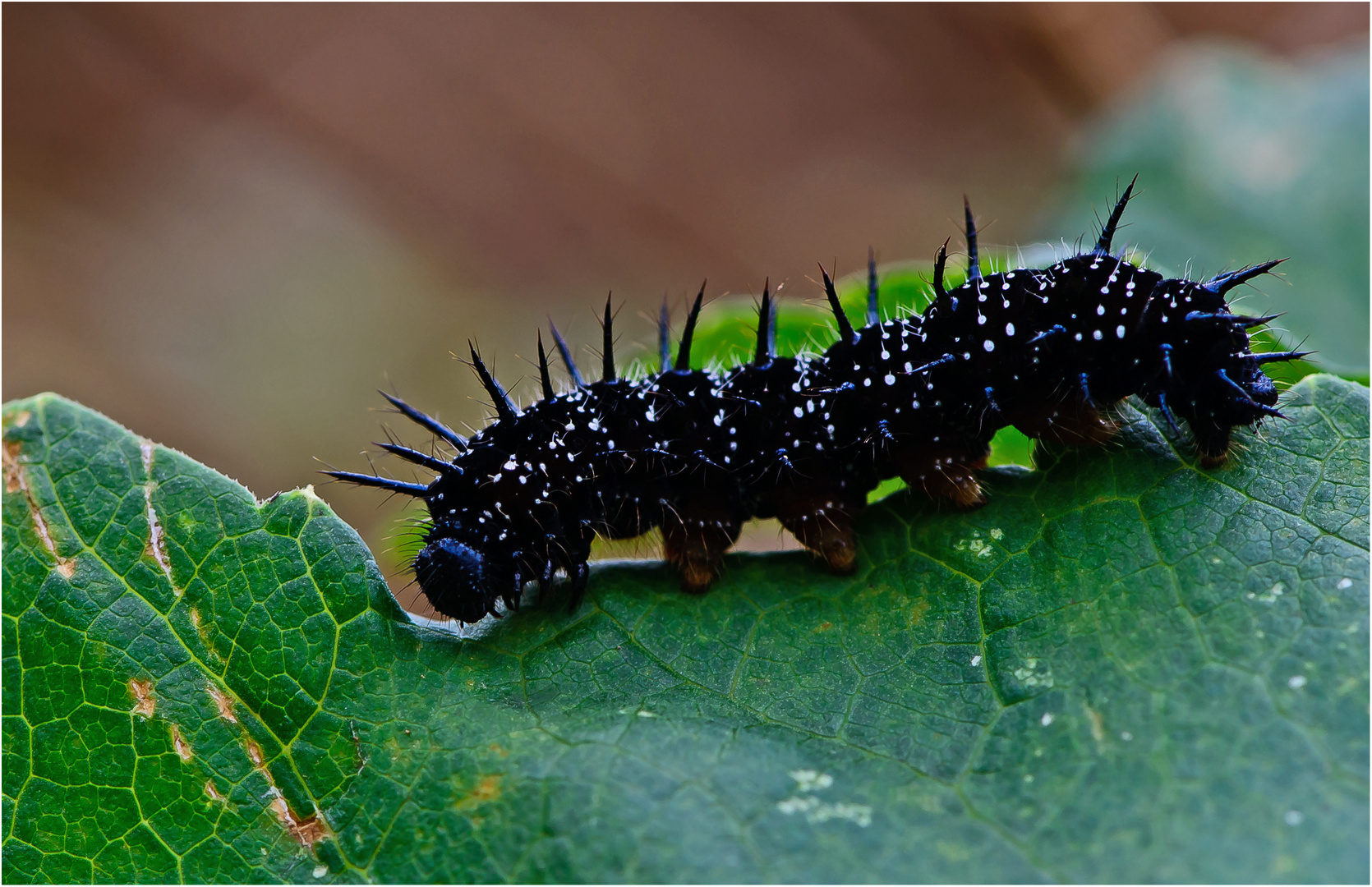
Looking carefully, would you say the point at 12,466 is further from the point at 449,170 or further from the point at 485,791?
the point at 449,170

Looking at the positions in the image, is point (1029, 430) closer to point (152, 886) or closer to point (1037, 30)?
point (152, 886)

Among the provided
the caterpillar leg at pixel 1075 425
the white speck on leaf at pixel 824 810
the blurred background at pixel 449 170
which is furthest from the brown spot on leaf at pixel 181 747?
the blurred background at pixel 449 170

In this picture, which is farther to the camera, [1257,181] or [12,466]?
[1257,181]

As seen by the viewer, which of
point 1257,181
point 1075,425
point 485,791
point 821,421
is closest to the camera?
point 485,791

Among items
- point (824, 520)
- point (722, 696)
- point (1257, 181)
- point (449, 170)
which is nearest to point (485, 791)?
point (722, 696)

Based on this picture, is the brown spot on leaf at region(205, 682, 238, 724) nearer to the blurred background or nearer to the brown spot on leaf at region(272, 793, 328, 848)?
the brown spot on leaf at region(272, 793, 328, 848)

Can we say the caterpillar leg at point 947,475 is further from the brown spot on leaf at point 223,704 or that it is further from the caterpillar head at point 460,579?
the brown spot on leaf at point 223,704

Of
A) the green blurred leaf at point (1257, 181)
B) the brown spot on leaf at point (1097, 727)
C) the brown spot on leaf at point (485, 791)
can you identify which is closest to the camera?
the brown spot on leaf at point (1097, 727)
